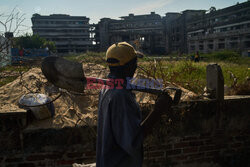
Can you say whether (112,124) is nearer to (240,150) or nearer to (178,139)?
(178,139)

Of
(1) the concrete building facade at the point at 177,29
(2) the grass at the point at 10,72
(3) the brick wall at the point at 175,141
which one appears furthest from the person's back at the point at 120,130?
(1) the concrete building facade at the point at 177,29

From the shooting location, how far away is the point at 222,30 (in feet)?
109

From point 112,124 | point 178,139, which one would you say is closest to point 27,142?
point 112,124

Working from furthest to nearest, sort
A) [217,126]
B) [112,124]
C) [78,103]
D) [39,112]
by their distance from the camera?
[78,103] < [217,126] < [39,112] < [112,124]

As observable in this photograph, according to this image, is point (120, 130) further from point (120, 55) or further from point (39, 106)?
point (39, 106)

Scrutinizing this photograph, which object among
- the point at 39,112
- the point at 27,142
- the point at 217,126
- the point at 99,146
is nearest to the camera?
the point at 99,146

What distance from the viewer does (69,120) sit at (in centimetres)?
288

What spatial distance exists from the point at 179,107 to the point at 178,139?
510 mm

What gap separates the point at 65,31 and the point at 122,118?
5674 cm

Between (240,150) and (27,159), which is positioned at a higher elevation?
(27,159)

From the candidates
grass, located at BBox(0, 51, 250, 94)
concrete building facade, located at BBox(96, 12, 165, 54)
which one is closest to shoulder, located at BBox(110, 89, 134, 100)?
grass, located at BBox(0, 51, 250, 94)

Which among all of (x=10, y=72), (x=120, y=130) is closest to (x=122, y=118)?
(x=120, y=130)

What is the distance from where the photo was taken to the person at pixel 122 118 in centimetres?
127

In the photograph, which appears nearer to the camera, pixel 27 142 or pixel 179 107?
pixel 27 142
